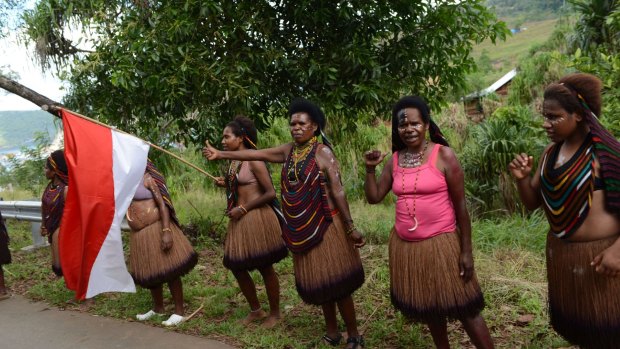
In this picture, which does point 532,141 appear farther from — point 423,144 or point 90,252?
point 90,252

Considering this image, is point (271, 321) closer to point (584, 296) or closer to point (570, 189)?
point (584, 296)

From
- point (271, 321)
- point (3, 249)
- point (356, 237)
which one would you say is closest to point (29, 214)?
point (3, 249)

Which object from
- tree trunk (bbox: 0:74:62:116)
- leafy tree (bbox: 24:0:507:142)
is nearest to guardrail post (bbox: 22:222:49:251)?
tree trunk (bbox: 0:74:62:116)

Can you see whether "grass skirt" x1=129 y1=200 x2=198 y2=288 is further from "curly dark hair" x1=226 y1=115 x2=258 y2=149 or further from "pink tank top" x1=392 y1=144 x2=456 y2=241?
"pink tank top" x1=392 y1=144 x2=456 y2=241

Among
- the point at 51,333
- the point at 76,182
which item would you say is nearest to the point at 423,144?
the point at 76,182

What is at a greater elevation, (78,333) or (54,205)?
(54,205)

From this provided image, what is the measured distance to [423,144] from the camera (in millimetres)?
3492

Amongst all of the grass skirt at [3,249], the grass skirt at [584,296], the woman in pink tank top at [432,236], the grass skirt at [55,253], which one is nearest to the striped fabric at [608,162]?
the grass skirt at [584,296]

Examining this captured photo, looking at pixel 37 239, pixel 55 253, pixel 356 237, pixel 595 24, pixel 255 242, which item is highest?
pixel 595 24

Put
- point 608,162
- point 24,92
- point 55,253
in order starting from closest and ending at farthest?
point 608,162 < point 55,253 < point 24,92

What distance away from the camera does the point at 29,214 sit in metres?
8.59

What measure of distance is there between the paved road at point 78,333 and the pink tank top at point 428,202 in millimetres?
1969

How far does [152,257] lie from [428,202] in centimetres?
270

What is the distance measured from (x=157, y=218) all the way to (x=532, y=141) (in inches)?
197
